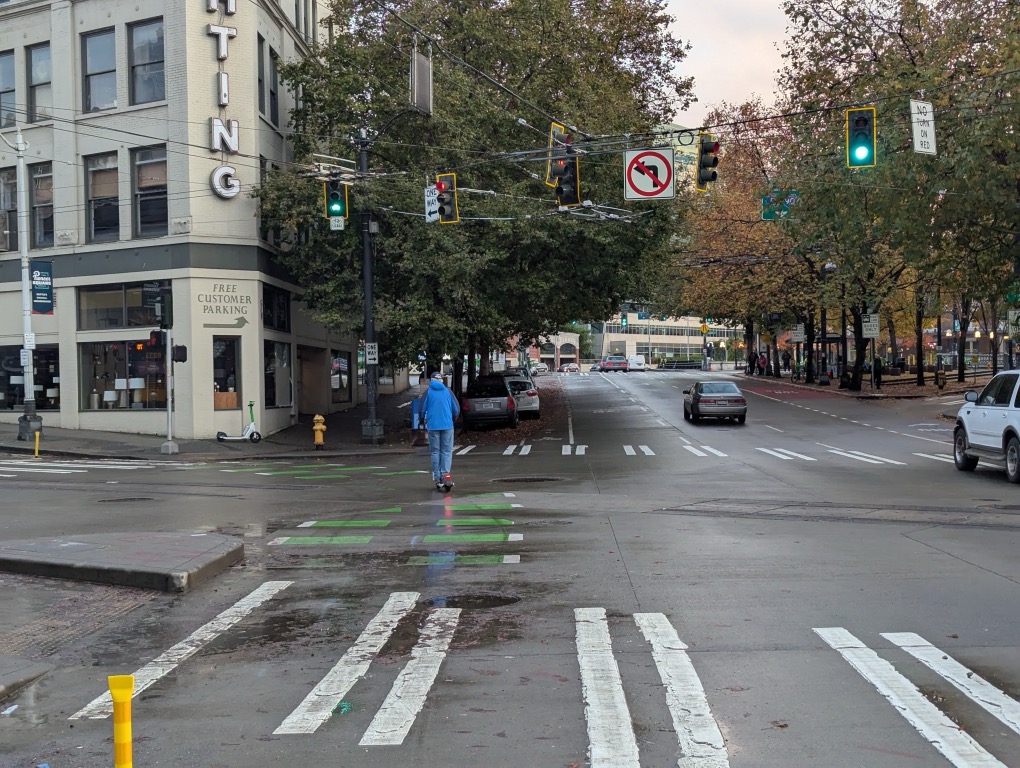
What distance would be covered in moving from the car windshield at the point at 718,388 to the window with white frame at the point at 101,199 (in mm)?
20476

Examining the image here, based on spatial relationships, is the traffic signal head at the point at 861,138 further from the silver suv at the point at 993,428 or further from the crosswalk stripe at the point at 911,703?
the crosswalk stripe at the point at 911,703

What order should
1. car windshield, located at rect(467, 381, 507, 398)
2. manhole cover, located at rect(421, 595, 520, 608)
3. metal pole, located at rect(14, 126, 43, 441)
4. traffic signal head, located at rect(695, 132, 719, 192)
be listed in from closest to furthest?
1. manhole cover, located at rect(421, 595, 520, 608)
2. traffic signal head, located at rect(695, 132, 719, 192)
3. metal pole, located at rect(14, 126, 43, 441)
4. car windshield, located at rect(467, 381, 507, 398)

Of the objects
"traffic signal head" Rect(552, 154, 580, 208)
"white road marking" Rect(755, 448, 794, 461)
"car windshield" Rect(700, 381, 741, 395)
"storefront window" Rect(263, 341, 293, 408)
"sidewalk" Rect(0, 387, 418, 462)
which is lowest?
"white road marking" Rect(755, 448, 794, 461)

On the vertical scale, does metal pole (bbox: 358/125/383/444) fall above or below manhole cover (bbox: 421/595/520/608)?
above

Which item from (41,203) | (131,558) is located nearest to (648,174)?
(131,558)

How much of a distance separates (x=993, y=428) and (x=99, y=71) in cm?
2715

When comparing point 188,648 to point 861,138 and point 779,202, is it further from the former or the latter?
point 779,202

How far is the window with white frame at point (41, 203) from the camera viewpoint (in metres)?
32.6

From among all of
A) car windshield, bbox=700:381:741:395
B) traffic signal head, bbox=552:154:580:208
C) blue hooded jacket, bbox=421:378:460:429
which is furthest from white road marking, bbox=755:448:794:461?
car windshield, bbox=700:381:741:395

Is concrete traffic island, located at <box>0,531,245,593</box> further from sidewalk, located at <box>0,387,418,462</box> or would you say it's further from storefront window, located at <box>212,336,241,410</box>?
storefront window, located at <box>212,336,241,410</box>

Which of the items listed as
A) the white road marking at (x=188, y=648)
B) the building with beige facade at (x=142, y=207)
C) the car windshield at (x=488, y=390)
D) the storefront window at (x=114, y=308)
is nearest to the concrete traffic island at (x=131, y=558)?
the white road marking at (x=188, y=648)

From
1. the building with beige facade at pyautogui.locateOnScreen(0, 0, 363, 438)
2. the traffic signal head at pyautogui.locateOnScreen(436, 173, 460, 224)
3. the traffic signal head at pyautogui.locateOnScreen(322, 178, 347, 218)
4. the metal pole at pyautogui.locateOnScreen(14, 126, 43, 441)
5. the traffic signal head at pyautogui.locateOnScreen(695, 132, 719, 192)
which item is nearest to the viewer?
the traffic signal head at pyautogui.locateOnScreen(695, 132, 719, 192)

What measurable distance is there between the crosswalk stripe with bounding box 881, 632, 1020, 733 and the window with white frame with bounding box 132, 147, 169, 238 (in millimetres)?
27742

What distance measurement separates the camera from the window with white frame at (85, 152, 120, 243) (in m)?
31.6
